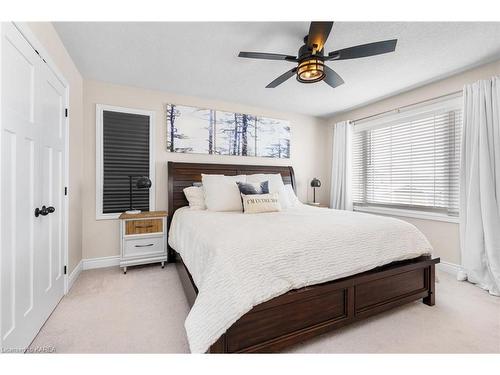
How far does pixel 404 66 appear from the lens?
2.50 m

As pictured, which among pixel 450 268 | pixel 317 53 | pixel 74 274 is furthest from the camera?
pixel 450 268

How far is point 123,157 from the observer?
3.06m

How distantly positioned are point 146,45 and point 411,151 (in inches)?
144

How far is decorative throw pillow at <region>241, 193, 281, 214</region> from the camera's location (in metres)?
2.58

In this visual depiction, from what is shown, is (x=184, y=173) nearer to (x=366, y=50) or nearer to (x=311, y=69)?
(x=311, y=69)

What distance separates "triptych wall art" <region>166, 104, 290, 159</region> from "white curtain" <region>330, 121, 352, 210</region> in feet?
3.15

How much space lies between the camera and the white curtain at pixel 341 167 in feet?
13.2

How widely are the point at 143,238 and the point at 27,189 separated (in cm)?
147

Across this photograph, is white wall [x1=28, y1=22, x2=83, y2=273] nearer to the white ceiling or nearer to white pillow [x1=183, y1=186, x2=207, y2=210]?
the white ceiling

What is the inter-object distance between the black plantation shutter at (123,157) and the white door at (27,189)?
99 cm

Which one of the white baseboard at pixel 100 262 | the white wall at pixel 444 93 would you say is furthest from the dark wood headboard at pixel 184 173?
the white wall at pixel 444 93

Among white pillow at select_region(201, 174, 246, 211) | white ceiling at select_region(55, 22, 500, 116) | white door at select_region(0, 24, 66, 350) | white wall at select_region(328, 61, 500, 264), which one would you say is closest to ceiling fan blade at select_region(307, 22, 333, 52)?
white ceiling at select_region(55, 22, 500, 116)

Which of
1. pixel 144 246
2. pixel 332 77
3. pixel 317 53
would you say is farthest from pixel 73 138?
pixel 332 77

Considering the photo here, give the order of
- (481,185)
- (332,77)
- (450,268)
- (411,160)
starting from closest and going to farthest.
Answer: (332,77), (481,185), (450,268), (411,160)
